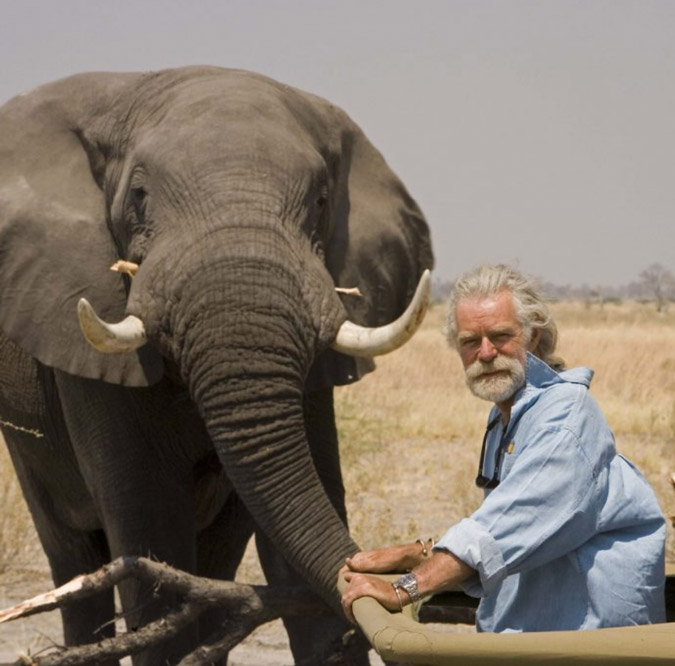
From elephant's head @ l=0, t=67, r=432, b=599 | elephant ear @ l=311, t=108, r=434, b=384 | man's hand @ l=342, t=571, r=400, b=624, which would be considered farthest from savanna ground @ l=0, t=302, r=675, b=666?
man's hand @ l=342, t=571, r=400, b=624

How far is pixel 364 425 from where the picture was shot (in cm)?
1564

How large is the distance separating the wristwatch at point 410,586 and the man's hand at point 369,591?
0.10 ft

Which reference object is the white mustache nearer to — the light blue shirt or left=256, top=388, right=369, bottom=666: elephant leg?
the light blue shirt

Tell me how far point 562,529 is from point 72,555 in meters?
4.43

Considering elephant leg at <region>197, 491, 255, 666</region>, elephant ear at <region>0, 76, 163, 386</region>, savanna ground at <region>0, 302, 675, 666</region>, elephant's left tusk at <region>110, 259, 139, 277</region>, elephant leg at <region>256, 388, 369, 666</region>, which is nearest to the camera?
elephant's left tusk at <region>110, 259, 139, 277</region>

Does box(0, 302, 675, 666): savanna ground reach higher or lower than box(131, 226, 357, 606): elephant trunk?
lower

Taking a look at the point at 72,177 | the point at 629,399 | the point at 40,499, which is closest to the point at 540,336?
the point at 72,177

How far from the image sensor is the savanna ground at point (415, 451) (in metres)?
10.3

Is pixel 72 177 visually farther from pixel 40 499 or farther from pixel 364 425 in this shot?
pixel 364 425

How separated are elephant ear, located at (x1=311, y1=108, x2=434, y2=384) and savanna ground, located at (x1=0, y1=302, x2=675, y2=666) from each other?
5.63 ft

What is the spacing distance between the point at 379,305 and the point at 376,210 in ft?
1.46

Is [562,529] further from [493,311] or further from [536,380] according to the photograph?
[493,311]

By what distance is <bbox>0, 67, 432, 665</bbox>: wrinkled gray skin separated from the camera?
594 cm

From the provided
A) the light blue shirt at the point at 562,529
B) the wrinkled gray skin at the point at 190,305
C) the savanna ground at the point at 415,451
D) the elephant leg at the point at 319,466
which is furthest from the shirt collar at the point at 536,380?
the savanna ground at the point at 415,451
